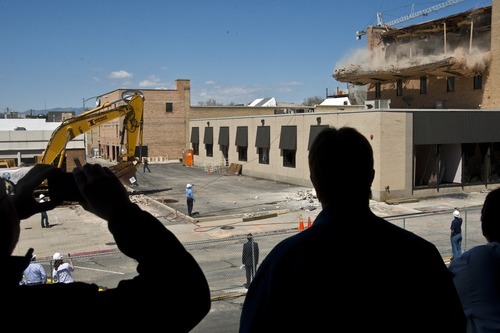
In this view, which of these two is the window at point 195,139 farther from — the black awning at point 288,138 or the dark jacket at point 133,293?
the dark jacket at point 133,293

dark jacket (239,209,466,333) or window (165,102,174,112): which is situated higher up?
window (165,102,174,112)

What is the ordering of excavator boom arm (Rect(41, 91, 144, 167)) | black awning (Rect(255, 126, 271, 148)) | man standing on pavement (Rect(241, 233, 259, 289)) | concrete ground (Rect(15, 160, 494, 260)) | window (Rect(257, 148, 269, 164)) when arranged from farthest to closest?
window (Rect(257, 148, 269, 164)) < black awning (Rect(255, 126, 271, 148)) < excavator boom arm (Rect(41, 91, 144, 167)) < concrete ground (Rect(15, 160, 494, 260)) < man standing on pavement (Rect(241, 233, 259, 289))

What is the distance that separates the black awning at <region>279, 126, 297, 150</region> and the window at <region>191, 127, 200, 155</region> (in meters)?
18.6

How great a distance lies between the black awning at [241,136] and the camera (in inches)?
1663

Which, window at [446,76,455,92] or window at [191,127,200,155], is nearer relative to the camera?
window at [446,76,455,92]

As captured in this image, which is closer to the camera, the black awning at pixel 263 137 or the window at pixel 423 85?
the window at pixel 423 85

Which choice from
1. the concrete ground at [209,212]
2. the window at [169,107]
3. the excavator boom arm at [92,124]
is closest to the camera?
the concrete ground at [209,212]

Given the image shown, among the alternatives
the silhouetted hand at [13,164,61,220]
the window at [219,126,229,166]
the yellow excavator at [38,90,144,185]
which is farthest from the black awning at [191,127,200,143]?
the silhouetted hand at [13,164,61,220]

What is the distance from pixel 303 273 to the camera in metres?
1.89

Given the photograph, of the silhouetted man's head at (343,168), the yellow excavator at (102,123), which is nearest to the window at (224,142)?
the yellow excavator at (102,123)

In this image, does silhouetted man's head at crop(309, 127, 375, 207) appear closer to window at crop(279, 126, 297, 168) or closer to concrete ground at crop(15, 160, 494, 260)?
concrete ground at crop(15, 160, 494, 260)

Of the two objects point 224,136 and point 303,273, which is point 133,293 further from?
point 224,136

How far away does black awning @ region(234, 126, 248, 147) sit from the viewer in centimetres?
4225

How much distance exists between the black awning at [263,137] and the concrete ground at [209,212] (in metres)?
3.54
